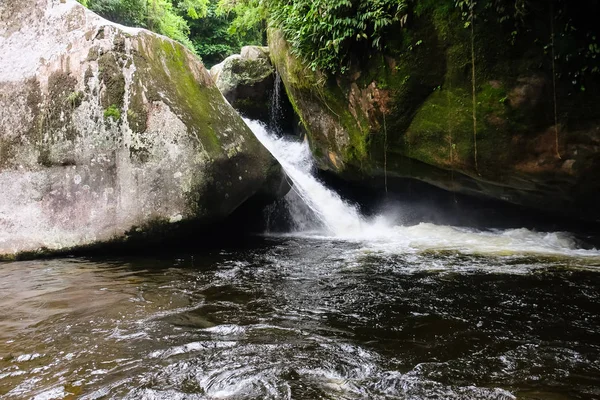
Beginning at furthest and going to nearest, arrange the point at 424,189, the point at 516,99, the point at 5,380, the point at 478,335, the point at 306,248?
1. the point at 424,189
2. the point at 306,248
3. the point at 516,99
4. the point at 478,335
5. the point at 5,380

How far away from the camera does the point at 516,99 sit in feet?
18.1

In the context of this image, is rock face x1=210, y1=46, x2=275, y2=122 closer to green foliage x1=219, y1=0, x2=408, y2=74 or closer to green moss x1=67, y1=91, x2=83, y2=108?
green foliage x1=219, y1=0, x2=408, y2=74

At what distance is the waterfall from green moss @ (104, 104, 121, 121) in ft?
14.1

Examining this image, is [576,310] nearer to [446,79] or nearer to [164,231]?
[446,79]

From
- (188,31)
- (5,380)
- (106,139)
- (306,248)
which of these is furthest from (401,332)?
(188,31)

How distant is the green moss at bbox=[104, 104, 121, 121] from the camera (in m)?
6.62

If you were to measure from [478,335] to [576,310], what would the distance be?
1.20 m

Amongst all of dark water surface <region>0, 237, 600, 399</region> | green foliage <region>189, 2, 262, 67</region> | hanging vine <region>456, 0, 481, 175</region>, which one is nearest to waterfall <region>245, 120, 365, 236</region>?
hanging vine <region>456, 0, 481, 175</region>

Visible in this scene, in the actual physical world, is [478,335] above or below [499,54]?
below

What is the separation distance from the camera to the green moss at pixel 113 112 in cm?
662

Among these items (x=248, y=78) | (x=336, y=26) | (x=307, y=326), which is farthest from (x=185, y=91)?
(x=248, y=78)

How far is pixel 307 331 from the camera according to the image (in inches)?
125

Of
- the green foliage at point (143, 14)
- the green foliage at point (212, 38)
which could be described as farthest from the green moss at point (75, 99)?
the green foliage at point (212, 38)

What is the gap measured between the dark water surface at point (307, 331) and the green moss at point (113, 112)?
2696mm
